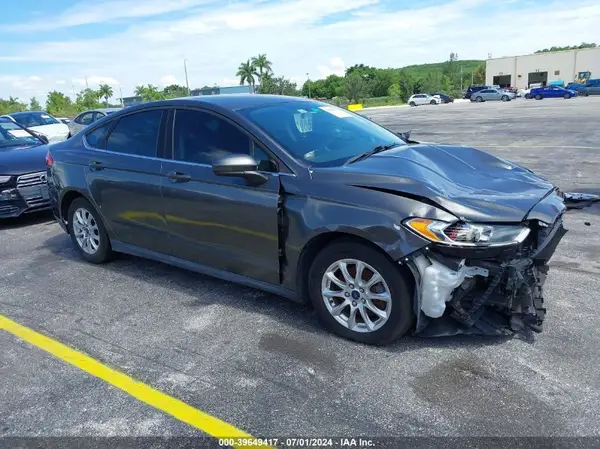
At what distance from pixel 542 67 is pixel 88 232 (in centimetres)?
9354

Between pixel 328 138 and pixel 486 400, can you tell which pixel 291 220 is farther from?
pixel 486 400

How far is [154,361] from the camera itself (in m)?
3.40

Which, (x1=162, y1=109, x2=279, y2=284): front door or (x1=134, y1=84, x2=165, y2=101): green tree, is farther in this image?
(x1=134, y1=84, x2=165, y2=101): green tree

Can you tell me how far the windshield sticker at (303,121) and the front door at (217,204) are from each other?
0.45 metres

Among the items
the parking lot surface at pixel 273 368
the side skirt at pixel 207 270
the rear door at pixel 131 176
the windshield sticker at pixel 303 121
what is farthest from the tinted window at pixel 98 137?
the windshield sticker at pixel 303 121

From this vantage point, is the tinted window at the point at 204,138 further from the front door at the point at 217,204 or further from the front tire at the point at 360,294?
the front tire at the point at 360,294

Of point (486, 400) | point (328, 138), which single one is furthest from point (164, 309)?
point (486, 400)

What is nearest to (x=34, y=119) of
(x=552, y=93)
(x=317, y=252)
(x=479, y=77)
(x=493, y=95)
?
(x=317, y=252)

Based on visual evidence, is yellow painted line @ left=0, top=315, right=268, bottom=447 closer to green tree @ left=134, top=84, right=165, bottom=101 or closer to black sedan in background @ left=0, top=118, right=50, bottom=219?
black sedan in background @ left=0, top=118, right=50, bottom=219

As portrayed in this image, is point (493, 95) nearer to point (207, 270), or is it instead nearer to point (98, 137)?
point (98, 137)

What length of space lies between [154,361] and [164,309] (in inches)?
33.5

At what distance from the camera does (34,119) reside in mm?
17734

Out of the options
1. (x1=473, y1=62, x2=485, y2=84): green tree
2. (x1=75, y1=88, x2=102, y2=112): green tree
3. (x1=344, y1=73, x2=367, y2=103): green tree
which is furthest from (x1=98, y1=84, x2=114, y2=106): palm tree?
(x1=473, y1=62, x2=485, y2=84): green tree

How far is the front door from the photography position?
373 cm
